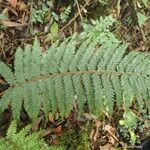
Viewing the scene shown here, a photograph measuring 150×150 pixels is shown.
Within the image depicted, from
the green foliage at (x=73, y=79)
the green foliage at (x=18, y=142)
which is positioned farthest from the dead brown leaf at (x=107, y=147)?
the green foliage at (x=18, y=142)

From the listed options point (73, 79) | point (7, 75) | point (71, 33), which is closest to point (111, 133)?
point (71, 33)

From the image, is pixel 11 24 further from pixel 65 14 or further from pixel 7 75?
pixel 7 75

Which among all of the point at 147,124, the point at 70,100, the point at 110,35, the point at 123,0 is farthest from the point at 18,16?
the point at 147,124

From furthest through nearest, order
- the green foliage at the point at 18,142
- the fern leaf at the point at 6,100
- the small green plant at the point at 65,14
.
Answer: the small green plant at the point at 65,14
the fern leaf at the point at 6,100
the green foliage at the point at 18,142

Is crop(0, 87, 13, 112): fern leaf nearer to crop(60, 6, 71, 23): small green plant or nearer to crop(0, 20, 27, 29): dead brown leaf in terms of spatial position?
crop(0, 20, 27, 29): dead brown leaf

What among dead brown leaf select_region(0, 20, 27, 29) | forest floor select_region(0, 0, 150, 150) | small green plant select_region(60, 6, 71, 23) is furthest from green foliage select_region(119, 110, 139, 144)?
dead brown leaf select_region(0, 20, 27, 29)

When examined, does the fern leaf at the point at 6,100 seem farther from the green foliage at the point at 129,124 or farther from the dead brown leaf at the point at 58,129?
the green foliage at the point at 129,124
